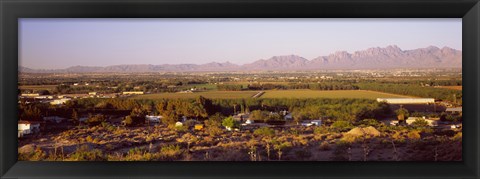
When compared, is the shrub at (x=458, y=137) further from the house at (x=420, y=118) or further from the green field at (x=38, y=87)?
the green field at (x=38, y=87)

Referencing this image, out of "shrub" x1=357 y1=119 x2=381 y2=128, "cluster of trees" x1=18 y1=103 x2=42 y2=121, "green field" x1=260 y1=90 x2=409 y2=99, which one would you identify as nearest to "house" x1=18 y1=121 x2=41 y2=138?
"cluster of trees" x1=18 y1=103 x2=42 y2=121

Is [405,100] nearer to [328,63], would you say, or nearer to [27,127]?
[328,63]

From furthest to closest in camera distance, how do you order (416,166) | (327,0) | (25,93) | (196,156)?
1. (196,156)
2. (25,93)
3. (416,166)
4. (327,0)

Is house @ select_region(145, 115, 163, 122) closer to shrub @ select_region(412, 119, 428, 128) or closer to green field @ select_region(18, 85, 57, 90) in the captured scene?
green field @ select_region(18, 85, 57, 90)

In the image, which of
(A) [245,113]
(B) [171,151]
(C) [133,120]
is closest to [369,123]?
(A) [245,113]

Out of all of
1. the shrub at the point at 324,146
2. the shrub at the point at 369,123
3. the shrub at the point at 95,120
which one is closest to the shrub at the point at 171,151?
the shrub at the point at 95,120

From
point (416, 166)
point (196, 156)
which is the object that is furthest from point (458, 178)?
point (196, 156)

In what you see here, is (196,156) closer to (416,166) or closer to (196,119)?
(196,119)
